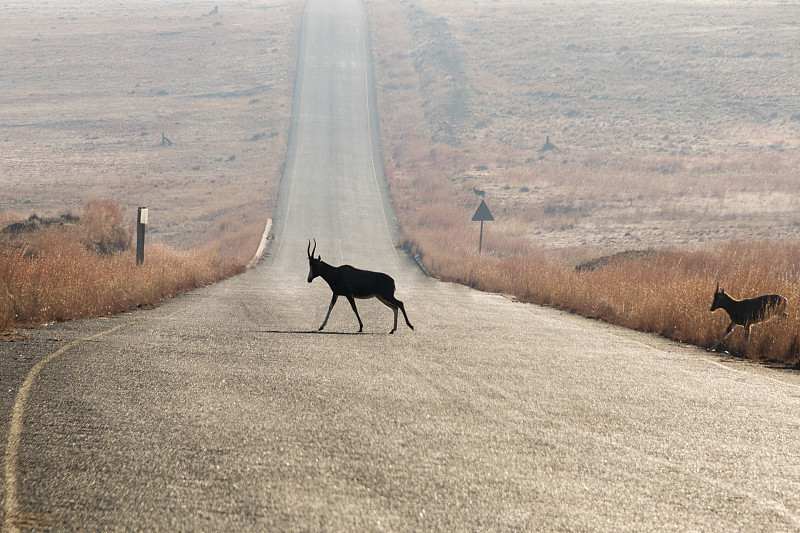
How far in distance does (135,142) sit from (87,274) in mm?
54648

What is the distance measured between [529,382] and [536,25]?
10340 centimetres

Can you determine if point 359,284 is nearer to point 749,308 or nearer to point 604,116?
point 749,308

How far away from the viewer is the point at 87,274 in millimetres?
14195

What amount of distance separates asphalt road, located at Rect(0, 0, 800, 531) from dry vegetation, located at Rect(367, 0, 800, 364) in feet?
12.8

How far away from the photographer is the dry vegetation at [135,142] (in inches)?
639

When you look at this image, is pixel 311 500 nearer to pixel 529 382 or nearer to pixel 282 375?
pixel 282 375

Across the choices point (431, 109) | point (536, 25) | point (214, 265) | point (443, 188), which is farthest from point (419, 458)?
point (536, 25)

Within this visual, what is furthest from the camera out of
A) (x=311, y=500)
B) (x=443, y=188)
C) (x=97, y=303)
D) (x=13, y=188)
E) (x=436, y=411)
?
(x=443, y=188)

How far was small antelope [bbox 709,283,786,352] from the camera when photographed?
33.0 feet

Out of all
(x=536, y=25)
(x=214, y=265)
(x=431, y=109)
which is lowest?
(x=214, y=265)

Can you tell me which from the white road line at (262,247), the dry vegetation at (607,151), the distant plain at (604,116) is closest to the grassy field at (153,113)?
the white road line at (262,247)

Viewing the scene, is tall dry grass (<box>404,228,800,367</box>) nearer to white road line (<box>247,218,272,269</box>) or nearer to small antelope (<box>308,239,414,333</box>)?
small antelope (<box>308,239,414,333</box>)

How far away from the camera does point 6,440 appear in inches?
192

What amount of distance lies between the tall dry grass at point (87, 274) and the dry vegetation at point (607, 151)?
380 inches
